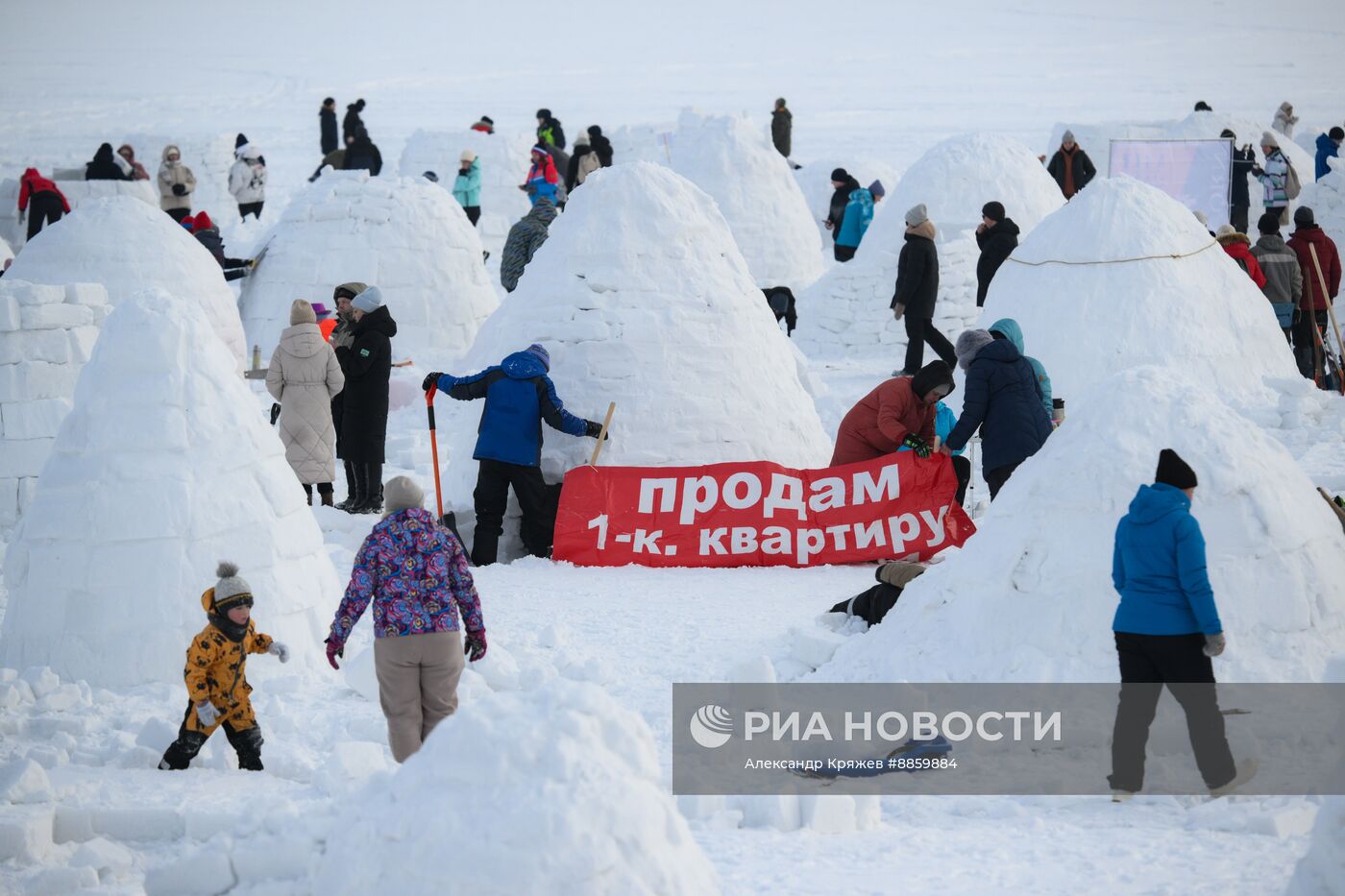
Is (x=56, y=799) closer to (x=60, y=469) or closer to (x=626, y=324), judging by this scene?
(x=60, y=469)

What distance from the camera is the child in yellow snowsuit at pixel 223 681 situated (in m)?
5.34

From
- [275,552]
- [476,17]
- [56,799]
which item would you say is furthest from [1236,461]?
[476,17]

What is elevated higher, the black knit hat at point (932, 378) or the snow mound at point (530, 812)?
the black knit hat at point (932, 378)

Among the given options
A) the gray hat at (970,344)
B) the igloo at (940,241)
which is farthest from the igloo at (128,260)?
the gray hat at (970,344)

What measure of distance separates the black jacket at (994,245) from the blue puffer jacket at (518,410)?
5.73 m

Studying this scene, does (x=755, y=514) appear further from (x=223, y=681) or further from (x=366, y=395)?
(x=223, y=681)

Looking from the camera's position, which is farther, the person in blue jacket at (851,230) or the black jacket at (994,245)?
the person in blue jacket at (851,230)

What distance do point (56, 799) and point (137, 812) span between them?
311mm

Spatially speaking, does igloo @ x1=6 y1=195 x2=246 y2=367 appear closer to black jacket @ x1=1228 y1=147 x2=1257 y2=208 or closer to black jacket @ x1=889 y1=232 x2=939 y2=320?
black jacket @ x1=889 y1=232 x2=939 y2=320

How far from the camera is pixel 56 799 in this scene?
16.7ft

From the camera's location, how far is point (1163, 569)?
489 centimetres

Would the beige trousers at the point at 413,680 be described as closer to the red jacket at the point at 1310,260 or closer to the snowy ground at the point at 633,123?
the snowy ground at the point at 633,123

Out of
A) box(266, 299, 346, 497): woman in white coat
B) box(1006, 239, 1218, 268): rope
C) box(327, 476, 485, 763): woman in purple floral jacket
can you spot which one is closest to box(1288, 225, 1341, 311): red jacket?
box(1006, 239, 1218, 268): rope

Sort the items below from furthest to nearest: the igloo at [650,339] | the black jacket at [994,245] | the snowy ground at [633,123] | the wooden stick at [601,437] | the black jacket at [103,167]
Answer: the black jacket at [103,167] < the black jacket at [994,245] < the igloo at [650,339] < the wooden stick at [601,437] < the snowy ground at [633,123]
